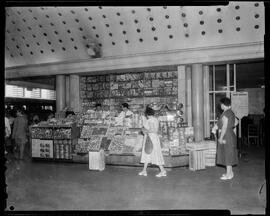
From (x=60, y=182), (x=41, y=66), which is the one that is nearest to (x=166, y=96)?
(x=41, y=66)

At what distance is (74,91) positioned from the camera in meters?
10.8

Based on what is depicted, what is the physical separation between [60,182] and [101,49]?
5228 millimetres

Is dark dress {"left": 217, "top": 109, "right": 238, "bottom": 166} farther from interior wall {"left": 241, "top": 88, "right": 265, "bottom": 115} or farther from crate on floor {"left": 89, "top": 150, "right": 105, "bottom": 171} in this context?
interior wall {"left": 241, "top": 88, "right": 265, "bottom": 115}

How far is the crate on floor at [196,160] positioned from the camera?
22.5ft

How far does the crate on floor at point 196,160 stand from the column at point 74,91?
17.8 feet

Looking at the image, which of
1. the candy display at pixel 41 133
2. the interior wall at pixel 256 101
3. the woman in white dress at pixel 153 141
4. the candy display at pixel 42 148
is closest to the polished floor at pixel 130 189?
the woman in white dress at pixel 153 141

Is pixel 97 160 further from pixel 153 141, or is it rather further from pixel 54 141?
pixel 54 141

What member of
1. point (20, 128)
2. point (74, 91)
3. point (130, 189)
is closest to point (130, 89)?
point (74, 91)

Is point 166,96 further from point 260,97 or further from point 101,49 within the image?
point 260,97

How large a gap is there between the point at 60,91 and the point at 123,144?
4.41m

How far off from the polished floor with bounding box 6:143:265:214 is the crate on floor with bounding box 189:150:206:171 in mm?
165

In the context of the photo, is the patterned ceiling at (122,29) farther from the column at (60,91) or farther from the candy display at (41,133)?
the candy display at (41,133)

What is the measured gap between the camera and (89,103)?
11.4 meters

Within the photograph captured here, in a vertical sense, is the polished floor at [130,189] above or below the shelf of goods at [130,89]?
below
